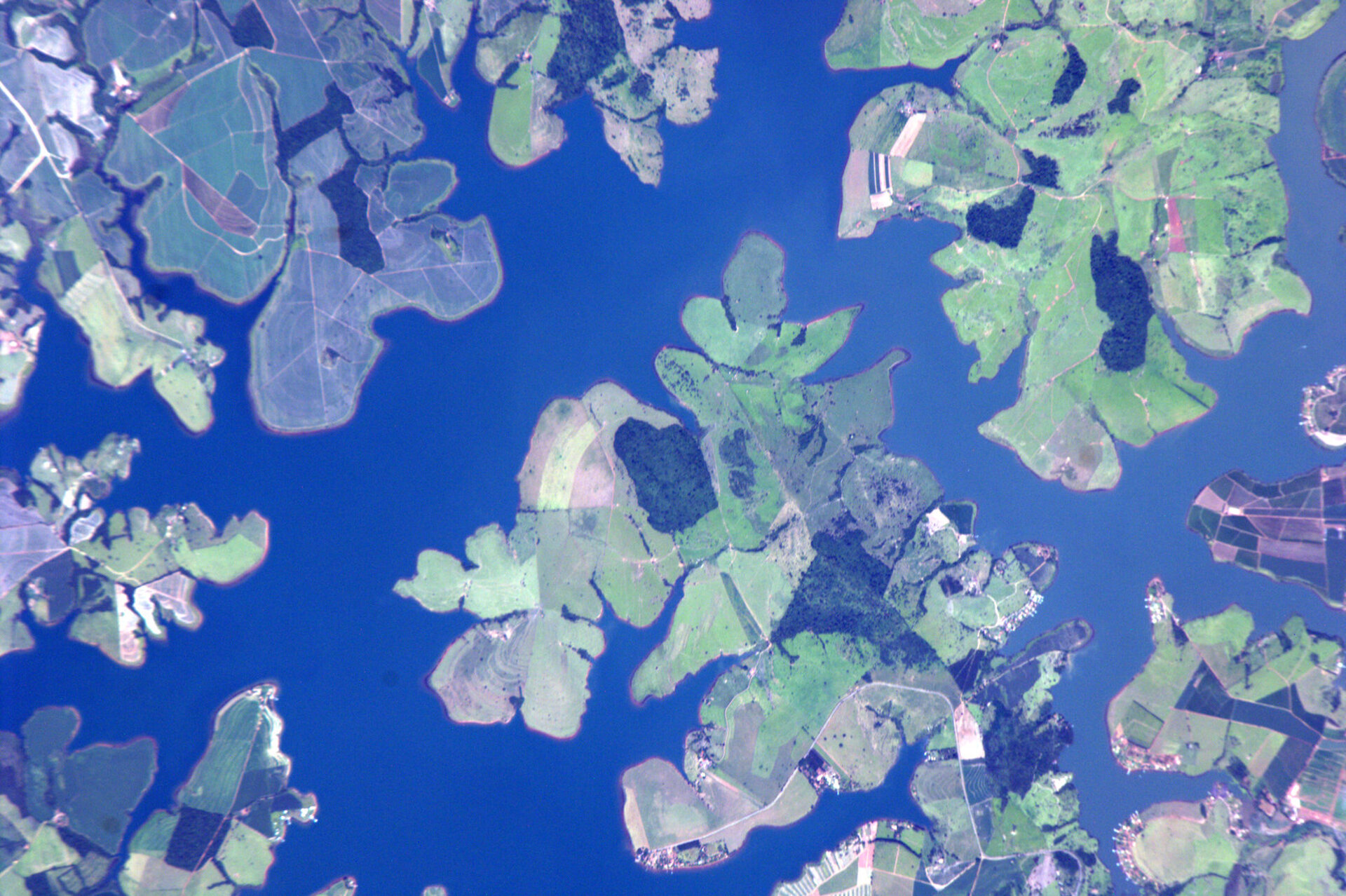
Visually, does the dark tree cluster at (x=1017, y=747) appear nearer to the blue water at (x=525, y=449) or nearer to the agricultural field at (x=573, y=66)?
the blue water at (x=525, y=449)

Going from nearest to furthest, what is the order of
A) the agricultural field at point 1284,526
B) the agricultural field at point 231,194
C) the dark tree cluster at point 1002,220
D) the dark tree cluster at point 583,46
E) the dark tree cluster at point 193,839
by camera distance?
the agricultural field at point 231,194
the dark tree cluster at point 193,839
the dark tree cluster at point 583,46
the agricultural field at point 1284,526
the dark tree cluster at point 1002,220

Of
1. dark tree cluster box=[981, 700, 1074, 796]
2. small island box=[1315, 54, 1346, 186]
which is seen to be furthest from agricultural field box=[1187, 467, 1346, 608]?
small island box=[1315, 54, 1346, 186]

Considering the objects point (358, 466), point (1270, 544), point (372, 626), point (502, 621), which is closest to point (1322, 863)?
point (1270, 544)

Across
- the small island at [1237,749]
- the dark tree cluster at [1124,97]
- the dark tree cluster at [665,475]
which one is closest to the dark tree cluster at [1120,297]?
the dark tree cluster at [1124,97]

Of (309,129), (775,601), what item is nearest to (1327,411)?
(775,601)

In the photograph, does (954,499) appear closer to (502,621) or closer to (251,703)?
(502,621)

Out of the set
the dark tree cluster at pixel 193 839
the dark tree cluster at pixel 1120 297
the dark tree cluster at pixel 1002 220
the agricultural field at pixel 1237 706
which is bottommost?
the dark tree cluster at pixel 193 839
